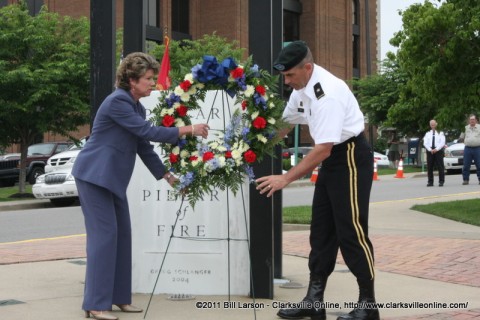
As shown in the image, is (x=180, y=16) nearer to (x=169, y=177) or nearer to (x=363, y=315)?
(x=169, y=177)

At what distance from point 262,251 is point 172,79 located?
1607 millimetres

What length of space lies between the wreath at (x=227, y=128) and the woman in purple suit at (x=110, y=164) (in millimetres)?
166

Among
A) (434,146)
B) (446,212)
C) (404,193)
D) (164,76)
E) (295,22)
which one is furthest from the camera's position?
(295,22)

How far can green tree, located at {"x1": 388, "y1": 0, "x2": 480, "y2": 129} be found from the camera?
12906 mm

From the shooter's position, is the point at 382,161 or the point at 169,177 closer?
the point at 169,177

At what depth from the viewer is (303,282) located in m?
7.41

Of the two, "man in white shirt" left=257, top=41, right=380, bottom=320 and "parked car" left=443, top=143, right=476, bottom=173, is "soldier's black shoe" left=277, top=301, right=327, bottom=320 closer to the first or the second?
"man in white shirt" left=257, top=41, right=380, bottom=320

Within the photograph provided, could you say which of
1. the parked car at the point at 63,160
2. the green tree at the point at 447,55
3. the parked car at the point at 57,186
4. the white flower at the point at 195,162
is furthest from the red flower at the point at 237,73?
the parked car at the point at 63,160

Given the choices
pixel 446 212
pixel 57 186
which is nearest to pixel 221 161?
pixel 446 212

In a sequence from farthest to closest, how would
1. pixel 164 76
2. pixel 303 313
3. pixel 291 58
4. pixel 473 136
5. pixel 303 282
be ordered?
pixel 473 136 < pixel 303 282 < pixel 164 76 < pixel 303 313 < pixel 291 58

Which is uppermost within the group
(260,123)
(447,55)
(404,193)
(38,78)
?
(38,78)

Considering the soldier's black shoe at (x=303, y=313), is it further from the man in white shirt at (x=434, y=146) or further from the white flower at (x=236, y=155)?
the man in white shirt at (x=434, y=146)

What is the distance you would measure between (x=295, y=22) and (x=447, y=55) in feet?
143

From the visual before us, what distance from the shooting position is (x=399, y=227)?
1226 cm
